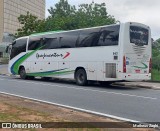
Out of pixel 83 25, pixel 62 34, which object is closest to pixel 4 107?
pixel 62 34

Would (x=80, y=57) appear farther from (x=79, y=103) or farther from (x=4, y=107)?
(x=4, y=107)

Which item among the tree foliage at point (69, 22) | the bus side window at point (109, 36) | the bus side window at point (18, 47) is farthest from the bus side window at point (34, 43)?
the tree foliage at point (69, 22)

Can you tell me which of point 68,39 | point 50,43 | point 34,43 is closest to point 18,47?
point 34,43

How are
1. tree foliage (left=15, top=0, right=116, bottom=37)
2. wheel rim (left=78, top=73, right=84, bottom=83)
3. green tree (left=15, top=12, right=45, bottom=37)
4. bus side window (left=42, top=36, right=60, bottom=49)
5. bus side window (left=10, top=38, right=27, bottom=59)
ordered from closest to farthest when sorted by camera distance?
wheel rim (left=78, top=73, right=84, bottom=83), bus side window (left=42, top=36, right=60, bottom=49), bus side window (left=10, top=38, right=27, bottom=59), tree foliage (left=15, top=0, right=116, bottom=37), green tree (left=15, top=12, right=45, bottom=37)

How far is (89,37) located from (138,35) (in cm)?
296

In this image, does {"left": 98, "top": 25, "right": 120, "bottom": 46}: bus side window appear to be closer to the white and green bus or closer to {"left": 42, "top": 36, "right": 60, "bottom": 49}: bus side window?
the white and green bus

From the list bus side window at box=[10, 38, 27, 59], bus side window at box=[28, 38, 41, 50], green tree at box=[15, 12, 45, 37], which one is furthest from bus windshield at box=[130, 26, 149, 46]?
green tree at box=[15, 12, 45, 37]

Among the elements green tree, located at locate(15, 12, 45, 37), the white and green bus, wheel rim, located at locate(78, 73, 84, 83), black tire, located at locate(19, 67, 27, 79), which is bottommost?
wheel rim, located at locate(78, 73, 84, 83)

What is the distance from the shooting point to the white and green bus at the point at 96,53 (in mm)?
19781

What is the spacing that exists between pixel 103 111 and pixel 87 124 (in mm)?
2926

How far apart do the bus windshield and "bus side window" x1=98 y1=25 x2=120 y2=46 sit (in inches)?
31.2

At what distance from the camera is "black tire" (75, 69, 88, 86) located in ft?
72.3

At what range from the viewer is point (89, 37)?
21828 millimetres

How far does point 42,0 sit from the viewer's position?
145 m
